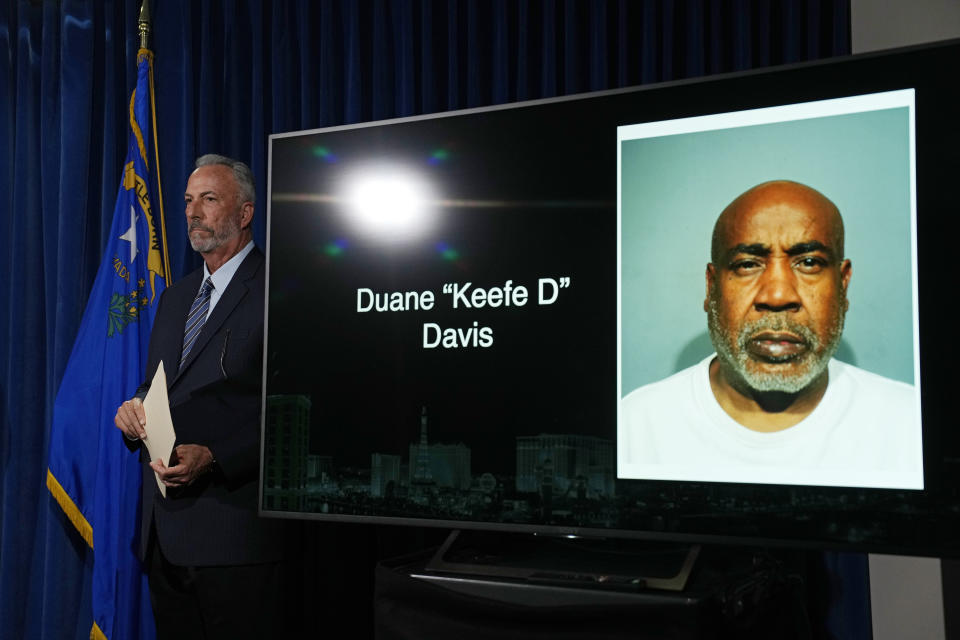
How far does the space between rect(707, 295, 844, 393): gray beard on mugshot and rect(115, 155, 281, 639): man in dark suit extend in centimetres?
114

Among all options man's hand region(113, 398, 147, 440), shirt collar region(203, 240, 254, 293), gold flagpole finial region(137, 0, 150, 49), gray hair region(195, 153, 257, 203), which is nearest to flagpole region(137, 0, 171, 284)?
gold flagpole finial region(137, 0, 150, 49)

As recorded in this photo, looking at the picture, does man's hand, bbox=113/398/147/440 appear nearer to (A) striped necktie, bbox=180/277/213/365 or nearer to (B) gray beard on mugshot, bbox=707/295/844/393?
(A) striped necktie, bbox=180/277/213/365

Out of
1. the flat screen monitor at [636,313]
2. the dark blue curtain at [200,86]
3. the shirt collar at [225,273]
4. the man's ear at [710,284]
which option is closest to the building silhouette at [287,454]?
the flat screen monitor at [636,313]

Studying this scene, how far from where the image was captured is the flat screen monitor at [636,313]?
150 centimetres

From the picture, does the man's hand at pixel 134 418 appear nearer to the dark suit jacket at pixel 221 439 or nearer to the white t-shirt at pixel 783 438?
the dark suit jacket at pixel 221 439

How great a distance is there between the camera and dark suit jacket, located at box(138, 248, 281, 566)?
2.07 m

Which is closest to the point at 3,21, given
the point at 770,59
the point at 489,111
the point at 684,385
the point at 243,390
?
the point at 243,390

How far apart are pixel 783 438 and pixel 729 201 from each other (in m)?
0.46

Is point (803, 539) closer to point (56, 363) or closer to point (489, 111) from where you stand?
point (489, 111)

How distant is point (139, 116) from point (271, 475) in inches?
61.2

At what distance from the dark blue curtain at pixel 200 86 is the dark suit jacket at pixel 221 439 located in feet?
1.57

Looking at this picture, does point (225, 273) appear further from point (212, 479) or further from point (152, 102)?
point (152, 102)

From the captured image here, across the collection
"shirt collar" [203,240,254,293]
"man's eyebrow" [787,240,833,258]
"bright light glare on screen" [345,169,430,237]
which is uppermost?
"bright light glare on screen" [345,169,430,237]

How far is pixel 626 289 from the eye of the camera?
5.59 ft
